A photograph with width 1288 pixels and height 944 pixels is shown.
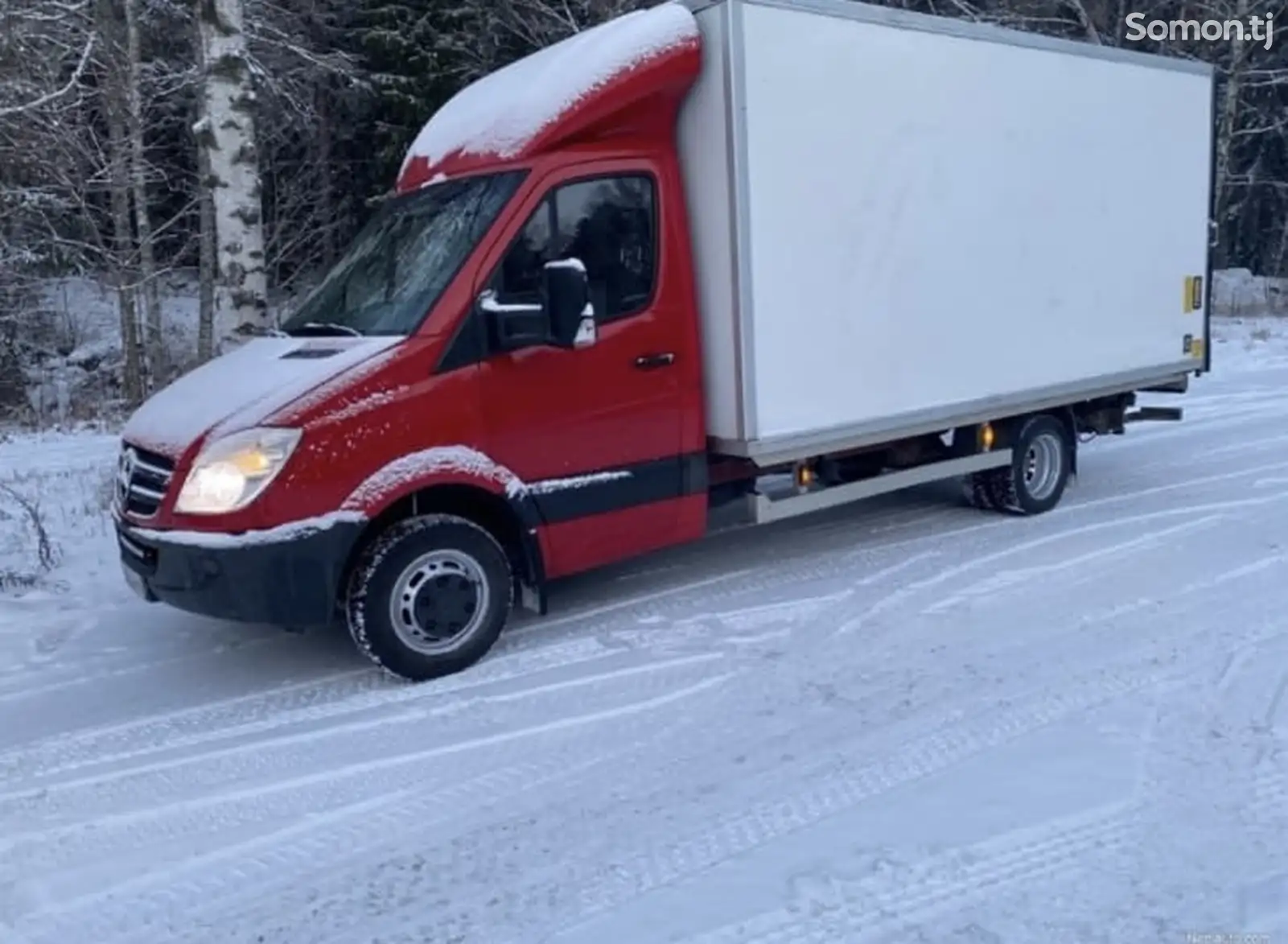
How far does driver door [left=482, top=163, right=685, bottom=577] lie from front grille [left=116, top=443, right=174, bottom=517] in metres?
1.46

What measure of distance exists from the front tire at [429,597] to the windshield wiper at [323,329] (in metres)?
0.98

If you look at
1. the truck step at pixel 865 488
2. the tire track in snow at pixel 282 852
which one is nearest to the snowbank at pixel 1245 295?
the truck step at pixel 865 488

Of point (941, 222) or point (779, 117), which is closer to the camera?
point (779, 117)

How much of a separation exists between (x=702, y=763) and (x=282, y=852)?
153 cm

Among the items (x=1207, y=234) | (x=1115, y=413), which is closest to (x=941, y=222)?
(x=1115, y=413)

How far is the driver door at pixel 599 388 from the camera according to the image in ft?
18.2

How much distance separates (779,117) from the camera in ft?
19.9

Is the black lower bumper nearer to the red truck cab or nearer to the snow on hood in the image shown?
the red truck cab

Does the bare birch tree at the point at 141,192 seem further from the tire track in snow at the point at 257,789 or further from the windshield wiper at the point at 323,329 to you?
the tire track in snow at the point at 257,789

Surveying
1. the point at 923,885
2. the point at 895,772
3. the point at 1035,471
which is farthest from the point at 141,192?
the point at 923,885

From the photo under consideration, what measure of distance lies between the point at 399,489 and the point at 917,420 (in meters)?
3.40

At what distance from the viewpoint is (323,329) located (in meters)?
5.71

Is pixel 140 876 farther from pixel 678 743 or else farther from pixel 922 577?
pixel 922 577

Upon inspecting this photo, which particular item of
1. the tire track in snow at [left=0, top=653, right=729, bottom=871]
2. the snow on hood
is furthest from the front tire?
the snow on hood
